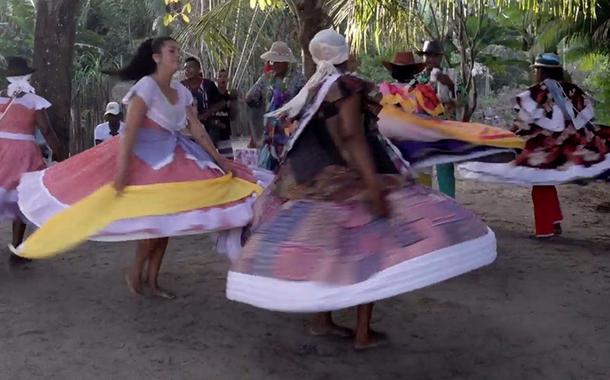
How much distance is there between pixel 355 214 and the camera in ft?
13.9

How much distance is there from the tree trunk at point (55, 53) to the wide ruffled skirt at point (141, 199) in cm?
398

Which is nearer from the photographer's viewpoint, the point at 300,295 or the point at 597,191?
the point at 300,295

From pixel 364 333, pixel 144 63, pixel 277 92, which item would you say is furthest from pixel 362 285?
pixel 277 92

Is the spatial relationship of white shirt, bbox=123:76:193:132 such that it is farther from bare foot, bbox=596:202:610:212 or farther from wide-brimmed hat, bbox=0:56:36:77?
bare foot, bbox=596:202:610:212

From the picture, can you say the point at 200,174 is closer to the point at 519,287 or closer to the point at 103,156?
the point at 103,156

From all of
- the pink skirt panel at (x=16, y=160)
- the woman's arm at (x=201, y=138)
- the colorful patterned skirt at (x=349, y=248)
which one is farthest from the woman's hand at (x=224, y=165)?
the pink skirt panel at (x=16, y=160)

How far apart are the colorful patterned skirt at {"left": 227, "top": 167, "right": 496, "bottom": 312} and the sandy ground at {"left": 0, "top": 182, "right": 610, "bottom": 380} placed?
0.81m

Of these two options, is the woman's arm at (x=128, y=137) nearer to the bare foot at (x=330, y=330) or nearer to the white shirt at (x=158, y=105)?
the white shirt at (x=158, y=105)

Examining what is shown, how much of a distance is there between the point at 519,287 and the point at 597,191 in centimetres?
668

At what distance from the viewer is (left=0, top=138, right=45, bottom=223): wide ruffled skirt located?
6.68 m

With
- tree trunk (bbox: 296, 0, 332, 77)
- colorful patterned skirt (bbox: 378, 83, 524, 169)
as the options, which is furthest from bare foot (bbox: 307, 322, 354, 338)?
tree trunk (bbox: 296, 0, 332, 77)

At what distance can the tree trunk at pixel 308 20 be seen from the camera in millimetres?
9695

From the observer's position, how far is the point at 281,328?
5492 mm

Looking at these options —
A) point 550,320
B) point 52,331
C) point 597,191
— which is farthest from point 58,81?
point 597,191
